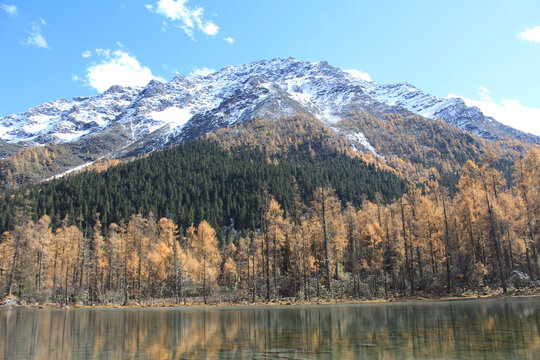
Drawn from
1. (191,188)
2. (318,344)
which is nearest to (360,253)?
(318,344)

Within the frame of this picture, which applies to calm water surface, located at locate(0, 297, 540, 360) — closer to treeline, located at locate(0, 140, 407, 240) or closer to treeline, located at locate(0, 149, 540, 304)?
treeline, located at locate(0, 149, 540, 304)

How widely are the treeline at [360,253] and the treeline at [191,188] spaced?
53311 millimetres

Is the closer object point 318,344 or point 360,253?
point 318,344

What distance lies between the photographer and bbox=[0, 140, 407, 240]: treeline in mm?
141125

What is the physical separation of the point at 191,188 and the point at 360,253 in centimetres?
10718

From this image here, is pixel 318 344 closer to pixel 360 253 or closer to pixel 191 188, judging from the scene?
pixel 360 253

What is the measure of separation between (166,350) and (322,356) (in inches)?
229

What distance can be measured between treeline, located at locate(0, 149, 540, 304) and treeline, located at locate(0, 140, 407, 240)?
53.3 m

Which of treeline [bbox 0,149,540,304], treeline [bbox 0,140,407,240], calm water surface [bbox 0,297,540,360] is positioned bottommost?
calm water surface [bbox 0,297,540,360]

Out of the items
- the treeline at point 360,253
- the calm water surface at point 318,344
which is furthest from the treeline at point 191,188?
the calm water surface at point 318,344

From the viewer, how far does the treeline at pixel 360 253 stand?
5069 centimetres

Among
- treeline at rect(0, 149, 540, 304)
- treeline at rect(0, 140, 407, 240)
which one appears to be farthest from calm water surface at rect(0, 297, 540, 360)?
treeline at rect(0, 140, 407, 240)

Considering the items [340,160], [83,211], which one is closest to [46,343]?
[83,211]

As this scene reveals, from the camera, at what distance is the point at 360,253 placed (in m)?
65.0
